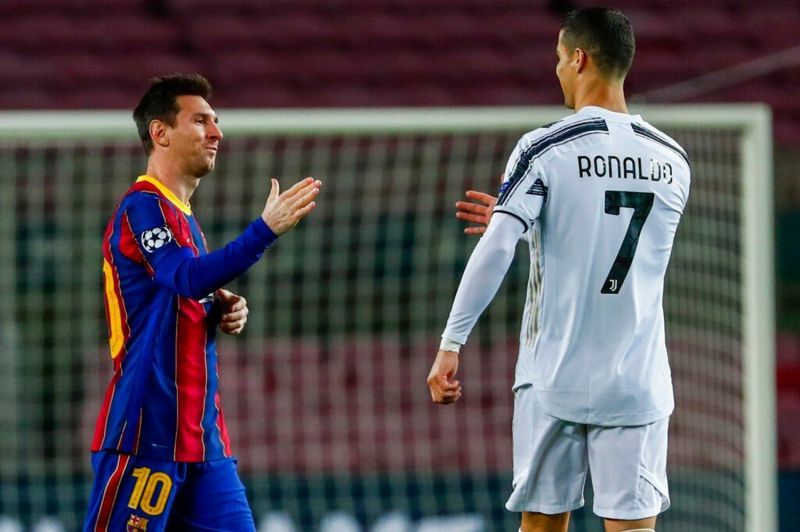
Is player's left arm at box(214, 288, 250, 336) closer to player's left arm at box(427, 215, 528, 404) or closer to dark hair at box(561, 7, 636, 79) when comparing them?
player's left arm at box(427, 215, 528, 404)

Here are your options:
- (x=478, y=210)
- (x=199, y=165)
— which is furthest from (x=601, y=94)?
(x=199, y=165)

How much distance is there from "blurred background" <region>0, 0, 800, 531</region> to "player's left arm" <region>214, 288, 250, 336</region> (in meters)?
2.40

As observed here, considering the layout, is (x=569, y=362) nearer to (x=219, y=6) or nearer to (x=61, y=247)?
(x=61, y=247)

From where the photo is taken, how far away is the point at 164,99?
3.19 metres

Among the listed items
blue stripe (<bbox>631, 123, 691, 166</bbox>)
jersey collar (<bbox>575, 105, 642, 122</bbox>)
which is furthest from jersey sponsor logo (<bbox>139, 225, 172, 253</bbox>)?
blue stripe (<bbox>631, 123, 691, 166</bbox>)

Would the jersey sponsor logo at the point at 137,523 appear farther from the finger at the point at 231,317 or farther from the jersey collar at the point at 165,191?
the jersey collar at the point at 165,191

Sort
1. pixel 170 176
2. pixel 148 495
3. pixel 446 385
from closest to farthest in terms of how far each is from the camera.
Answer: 1. pixel 446 385
2. pixel 148 495
3. pixel 170 176

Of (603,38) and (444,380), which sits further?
(603,38)

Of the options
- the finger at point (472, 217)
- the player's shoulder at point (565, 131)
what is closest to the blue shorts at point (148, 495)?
the finger at point (472, 217)

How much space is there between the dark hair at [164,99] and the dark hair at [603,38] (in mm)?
906

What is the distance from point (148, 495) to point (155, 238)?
23.2 inches

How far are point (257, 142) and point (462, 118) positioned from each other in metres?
2.06

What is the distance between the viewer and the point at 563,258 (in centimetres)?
292

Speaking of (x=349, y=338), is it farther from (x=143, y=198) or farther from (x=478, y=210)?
(x=143, y=198)
